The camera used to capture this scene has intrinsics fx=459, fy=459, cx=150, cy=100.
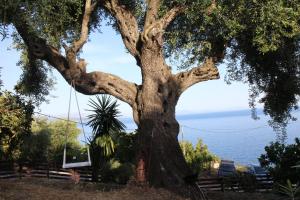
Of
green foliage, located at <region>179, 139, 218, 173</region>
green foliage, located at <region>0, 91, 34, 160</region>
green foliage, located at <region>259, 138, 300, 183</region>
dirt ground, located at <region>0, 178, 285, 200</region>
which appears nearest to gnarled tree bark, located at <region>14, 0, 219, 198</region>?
dirt ground, located at <region>0, 178, 285, 200</region>

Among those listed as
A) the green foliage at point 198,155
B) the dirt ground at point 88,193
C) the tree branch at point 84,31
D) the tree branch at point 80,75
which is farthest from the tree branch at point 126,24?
the green foliage at point 198,155

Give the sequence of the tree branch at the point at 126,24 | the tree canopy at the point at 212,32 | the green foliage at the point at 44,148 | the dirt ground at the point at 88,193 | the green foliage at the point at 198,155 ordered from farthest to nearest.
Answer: the green foliage at the point at 198,155
the green foliage at the point at 44,148
the tree branch at the point at 126,24
the tree canopy at the point at 212,32
the dirt ground at the point at 88,193

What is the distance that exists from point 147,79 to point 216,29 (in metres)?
2.79

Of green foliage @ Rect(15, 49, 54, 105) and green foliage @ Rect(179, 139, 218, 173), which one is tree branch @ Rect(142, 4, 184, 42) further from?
green foliage @ Rect(179, 139, 218, 173)

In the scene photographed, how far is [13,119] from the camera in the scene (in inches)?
837

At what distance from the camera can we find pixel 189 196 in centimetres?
1215

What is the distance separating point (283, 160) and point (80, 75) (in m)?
7.42

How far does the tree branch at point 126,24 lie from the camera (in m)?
15.3

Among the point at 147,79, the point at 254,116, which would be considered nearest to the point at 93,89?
the point at 147,79

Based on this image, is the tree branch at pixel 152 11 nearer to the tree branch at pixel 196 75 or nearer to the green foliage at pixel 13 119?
the tree branch at pixel 196 75

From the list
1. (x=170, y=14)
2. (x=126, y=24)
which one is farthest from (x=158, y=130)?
(x=126, y=24)

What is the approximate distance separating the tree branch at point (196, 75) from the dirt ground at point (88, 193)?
3836mm

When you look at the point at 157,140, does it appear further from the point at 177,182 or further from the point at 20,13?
the point at 20,13

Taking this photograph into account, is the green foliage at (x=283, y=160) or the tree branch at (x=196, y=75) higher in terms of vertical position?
the tree branch at (x=196, y=75)
